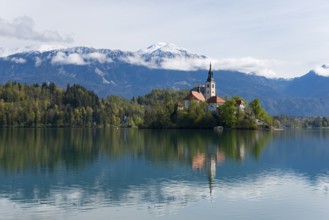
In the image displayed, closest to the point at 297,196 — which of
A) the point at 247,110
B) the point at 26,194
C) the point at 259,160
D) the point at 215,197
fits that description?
the point at 215,197

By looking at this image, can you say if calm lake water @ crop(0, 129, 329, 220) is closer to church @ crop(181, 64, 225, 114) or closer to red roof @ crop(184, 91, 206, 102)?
church @ crop(181, 64, 225, 114)

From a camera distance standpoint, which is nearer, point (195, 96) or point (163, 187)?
point (163, 187)

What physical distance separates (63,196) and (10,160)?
74.2 feet

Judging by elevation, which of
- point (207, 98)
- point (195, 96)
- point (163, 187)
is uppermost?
point (195, 96)

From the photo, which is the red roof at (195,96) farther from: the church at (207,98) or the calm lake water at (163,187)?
the calm lake water at (163,187)

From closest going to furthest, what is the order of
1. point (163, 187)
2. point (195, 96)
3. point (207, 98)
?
point (163, 187) → point (195, 96) → point (207, 98)

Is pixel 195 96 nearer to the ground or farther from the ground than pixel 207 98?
farther from the ground

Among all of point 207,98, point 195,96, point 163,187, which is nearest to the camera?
point 163,187

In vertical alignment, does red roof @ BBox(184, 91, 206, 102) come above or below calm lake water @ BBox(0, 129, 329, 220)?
above

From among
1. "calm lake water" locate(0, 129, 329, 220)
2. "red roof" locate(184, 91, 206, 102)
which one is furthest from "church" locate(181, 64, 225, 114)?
"calm lake water" locate(0, 129, 329, 220)

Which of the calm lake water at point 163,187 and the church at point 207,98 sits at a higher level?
the church at point 207,98

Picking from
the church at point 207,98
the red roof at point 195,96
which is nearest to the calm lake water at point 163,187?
the church at point 207,98

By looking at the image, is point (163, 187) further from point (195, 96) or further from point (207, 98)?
point (207, 98)

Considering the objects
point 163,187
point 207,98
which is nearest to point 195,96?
point 207,98
